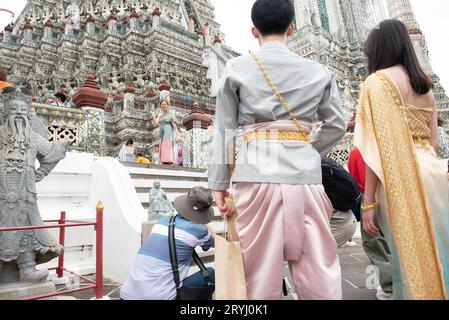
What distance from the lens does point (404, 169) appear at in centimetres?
169

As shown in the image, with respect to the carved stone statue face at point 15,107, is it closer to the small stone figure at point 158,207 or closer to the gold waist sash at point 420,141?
the small stone figure at point 158,207

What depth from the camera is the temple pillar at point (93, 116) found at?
5.79m

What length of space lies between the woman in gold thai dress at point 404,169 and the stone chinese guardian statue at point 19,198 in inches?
107

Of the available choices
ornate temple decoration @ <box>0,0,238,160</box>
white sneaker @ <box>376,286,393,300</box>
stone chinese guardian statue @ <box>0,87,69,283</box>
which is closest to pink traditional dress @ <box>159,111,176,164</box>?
stone chinese guardian statue @ <box>0,87,69,283</box>

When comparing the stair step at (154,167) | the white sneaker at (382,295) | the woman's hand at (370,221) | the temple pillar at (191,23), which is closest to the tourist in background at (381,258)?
the white sneaker at (382,295)

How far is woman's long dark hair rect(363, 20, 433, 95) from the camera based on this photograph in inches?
71.8

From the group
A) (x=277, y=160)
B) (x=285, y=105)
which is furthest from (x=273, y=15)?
(x=277, y=160)

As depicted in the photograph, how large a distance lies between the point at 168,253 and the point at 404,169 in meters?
1.62

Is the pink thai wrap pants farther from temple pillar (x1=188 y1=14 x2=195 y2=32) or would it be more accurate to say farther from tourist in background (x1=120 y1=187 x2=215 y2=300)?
temple pillar (x1=188 y1=14 x2=195 y2=32)

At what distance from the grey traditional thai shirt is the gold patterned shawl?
27 cm

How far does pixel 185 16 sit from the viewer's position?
28.8m

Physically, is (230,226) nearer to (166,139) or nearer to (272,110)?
(272,110)

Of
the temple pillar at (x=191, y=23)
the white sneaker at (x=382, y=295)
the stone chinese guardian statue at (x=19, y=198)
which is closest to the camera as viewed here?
the white sneaker at (x=382, y=295)

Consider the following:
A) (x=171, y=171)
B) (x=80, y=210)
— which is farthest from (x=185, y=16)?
(x=80, y=210)
